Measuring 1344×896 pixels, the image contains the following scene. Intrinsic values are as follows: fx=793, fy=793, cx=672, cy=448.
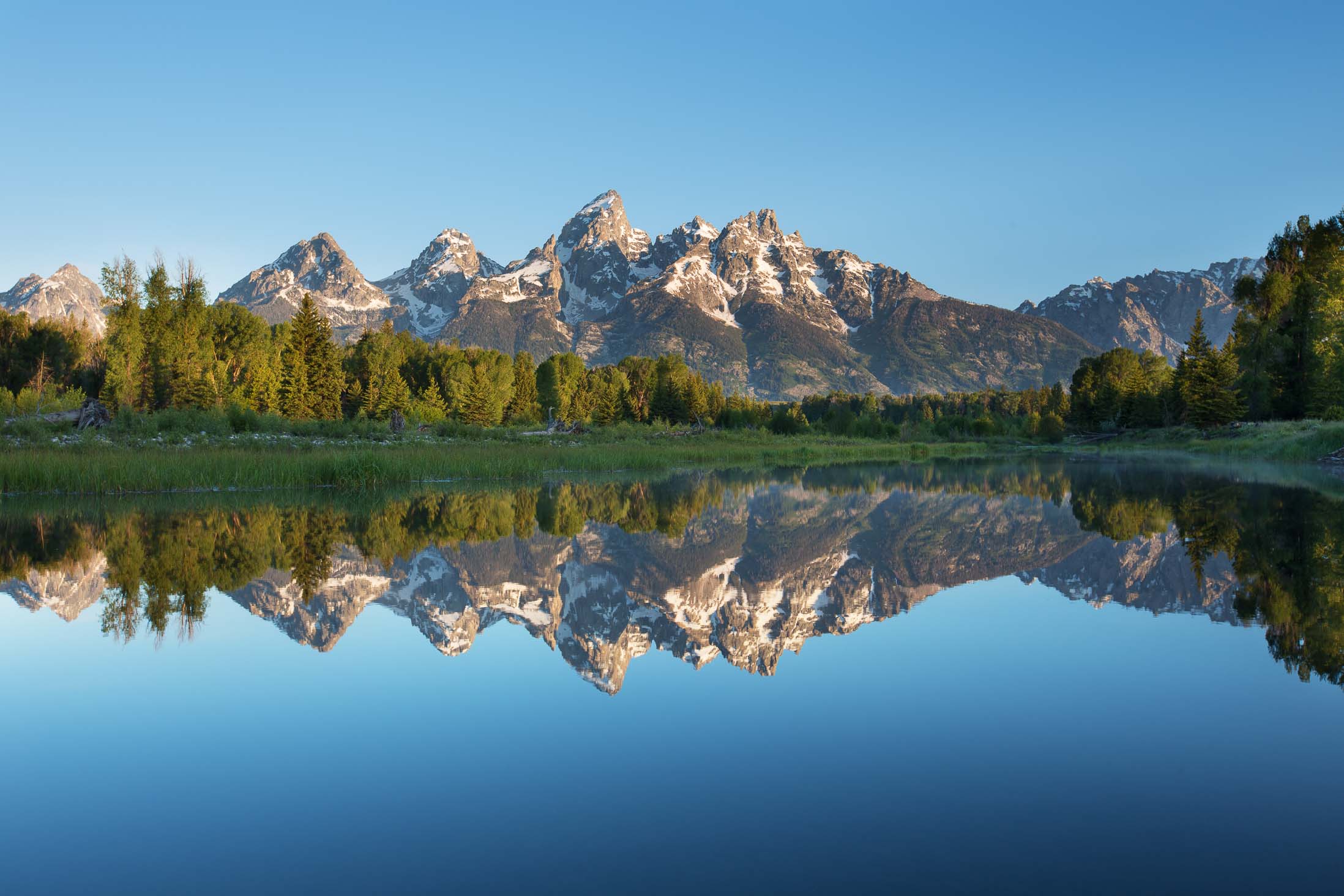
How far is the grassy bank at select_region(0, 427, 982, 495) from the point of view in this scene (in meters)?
20.0

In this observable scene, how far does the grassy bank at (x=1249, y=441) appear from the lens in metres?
32.6

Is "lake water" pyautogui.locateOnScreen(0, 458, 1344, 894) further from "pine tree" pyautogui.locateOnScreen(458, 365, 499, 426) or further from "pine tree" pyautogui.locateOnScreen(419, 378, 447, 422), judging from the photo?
"pine tree" pyautogui.locateOnScreen(458, 365, 499, 426)

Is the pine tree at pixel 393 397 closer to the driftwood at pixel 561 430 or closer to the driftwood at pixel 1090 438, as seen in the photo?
the driftwood at pixel 561 430

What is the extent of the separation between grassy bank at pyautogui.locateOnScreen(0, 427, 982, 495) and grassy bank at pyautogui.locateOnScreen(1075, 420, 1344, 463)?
72.1 ft

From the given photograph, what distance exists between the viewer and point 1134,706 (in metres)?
4.59

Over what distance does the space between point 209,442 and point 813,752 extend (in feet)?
99.4

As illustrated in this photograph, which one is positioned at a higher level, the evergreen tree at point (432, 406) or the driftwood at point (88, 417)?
the evergreen tree at point (432, 406)

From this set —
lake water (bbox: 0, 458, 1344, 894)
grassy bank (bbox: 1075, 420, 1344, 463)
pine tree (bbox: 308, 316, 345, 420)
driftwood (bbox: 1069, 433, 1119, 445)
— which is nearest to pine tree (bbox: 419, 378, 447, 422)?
pine tree (bbox: 308, 316, 345, 420)

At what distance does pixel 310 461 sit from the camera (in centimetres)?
2373

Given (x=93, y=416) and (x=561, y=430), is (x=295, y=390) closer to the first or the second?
(x=93, y=416)

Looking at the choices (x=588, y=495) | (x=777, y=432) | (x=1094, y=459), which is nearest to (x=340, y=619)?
(x=588, y=495)

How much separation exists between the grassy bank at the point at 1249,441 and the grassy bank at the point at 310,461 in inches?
865

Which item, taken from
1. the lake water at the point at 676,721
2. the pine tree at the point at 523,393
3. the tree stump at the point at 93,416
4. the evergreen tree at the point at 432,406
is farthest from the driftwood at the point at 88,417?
the pine tree at the point at 523,393

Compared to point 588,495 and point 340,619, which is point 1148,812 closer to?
point 340,619
